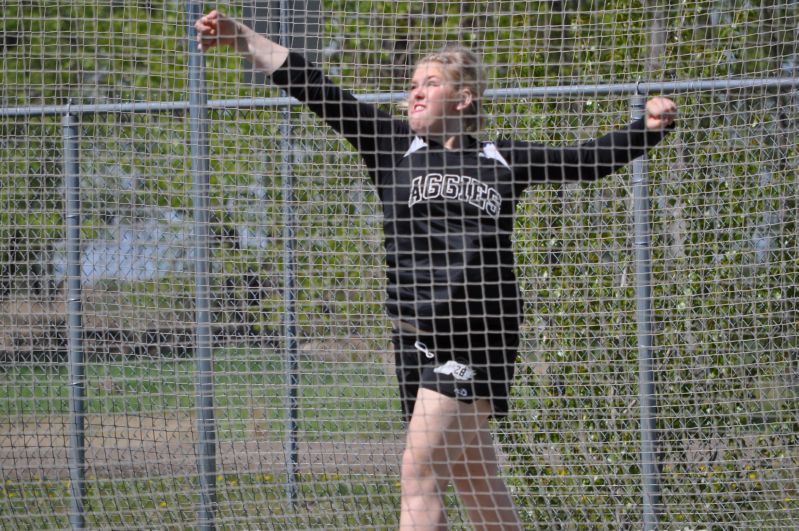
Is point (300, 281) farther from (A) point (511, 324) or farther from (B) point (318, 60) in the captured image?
(A) point (511, 324)

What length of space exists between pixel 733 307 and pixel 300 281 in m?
1.94

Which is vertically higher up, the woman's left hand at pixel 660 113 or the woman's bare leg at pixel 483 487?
the woman's left hand at pixel 660 113

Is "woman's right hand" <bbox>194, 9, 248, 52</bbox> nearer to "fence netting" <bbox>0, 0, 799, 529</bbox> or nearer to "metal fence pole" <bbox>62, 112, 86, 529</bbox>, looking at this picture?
"fence netting" <bbox>0, 0, 799, 529</bbox>

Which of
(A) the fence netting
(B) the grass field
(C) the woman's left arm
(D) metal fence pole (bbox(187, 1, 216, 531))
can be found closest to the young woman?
(C) the woman's left arm

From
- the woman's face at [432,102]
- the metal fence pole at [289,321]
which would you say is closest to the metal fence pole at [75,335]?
the metal fence pole at [289,321]

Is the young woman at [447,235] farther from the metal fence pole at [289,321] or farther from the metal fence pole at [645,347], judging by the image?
the metal fence pole at [289,321]

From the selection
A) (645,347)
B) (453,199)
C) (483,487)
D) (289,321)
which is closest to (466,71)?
(453,199)

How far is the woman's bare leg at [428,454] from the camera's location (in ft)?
9.16

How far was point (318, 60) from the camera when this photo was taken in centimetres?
465

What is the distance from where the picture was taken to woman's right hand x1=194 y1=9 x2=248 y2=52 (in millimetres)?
2852

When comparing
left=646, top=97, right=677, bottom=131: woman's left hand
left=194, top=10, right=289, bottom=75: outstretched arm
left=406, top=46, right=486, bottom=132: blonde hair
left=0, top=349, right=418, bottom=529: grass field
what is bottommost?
left=0, top=349, right=418, bottom=529: grass field

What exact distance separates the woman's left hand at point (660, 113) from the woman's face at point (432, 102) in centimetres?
59

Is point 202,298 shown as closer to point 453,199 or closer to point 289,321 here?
point 289,321

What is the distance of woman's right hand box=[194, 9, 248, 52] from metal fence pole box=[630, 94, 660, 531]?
1750 mm
